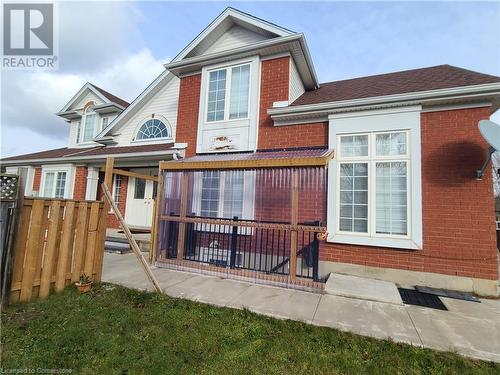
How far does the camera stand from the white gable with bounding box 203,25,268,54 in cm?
846

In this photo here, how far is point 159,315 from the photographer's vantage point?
3732 mm

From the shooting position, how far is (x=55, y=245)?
429 cm

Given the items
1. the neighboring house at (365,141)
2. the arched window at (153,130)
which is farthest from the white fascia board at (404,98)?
the arched window at (153,130)

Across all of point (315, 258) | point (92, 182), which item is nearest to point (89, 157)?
point (92, 182)

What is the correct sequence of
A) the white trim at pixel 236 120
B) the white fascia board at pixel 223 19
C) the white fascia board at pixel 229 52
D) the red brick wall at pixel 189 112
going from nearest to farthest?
the white fascia board at pixel 229 52 < the white fascia board at pixel 223 19 < the white trim at pixel 236 120 < the red brick wall at pixel 189 112

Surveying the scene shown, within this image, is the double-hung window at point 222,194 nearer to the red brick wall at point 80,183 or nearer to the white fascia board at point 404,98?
the white fascia board at point 404,98

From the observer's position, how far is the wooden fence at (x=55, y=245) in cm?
392

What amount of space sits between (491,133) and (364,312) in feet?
13.0

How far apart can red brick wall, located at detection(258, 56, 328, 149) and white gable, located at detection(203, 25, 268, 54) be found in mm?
1117

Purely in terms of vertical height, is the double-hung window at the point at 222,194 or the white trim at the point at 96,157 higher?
the white trim at the point at 96,157

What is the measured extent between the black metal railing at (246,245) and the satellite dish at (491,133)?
337cm

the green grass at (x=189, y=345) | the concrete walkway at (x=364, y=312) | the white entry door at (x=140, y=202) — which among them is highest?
the white entry door at (x=140, y=202)

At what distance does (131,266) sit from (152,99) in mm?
7666

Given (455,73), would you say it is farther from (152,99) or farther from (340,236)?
(152,99)
